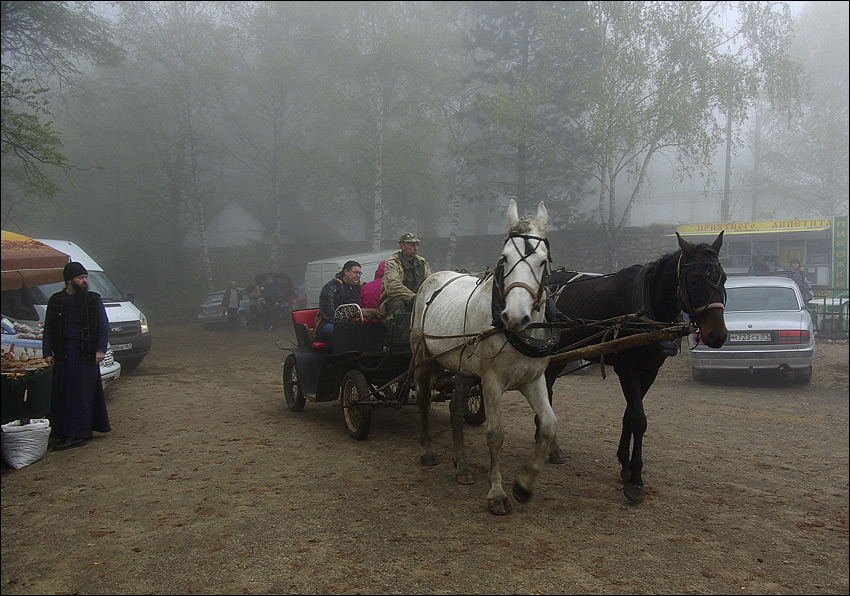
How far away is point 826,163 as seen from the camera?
19969 mm

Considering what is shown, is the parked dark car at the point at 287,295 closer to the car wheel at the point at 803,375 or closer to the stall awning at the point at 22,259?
the stall awning at the point at 22,259

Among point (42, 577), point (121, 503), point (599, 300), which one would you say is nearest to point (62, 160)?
point (121, 503)

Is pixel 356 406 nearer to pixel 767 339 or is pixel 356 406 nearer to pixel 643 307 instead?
pixel 643 307

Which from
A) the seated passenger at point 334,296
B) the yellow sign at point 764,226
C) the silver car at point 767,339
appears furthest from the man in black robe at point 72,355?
the yellow sign at point 764,226

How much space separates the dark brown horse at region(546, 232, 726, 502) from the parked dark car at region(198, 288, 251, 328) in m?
18.4

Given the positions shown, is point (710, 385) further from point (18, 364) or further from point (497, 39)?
point (497, 39)

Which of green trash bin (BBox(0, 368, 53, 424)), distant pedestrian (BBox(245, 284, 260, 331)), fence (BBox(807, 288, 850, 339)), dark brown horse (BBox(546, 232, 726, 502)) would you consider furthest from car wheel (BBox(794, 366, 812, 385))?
distant pedestrian (BBox(245, 284, 260, 331))

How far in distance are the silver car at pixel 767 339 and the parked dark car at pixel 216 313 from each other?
16.6 meters

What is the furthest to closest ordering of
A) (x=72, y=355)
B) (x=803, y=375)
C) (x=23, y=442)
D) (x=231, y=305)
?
(x=231, y=305) → (x=803, y=375) → (x=72, y=355) → (x=23, y=442)

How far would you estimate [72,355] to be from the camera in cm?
599

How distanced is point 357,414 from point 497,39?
17407mm

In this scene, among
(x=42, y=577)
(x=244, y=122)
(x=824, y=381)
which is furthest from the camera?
(x=244, y=122)

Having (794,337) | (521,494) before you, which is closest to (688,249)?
(521,494)

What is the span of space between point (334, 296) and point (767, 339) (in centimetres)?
676
